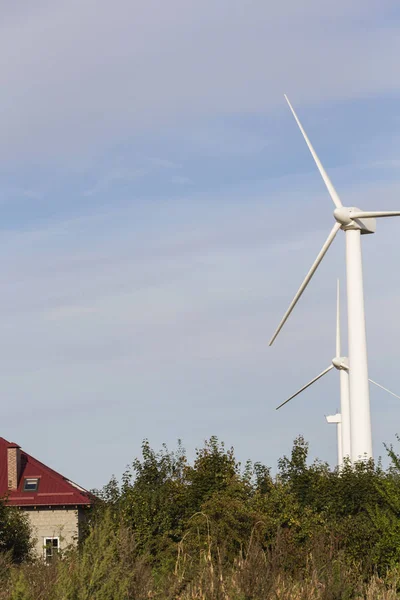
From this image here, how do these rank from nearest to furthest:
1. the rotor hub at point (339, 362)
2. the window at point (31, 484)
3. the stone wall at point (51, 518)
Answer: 1. the rotor hub at point (339, 362)
2. the stone wall at point (51, 518)
3. the window at point (31, 484)

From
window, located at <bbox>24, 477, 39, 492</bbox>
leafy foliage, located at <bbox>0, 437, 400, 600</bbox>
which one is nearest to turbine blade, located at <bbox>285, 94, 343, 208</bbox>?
leafy foliage, located at <bbox>0, 437, 400, 600</bbox>

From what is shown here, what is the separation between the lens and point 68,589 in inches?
551

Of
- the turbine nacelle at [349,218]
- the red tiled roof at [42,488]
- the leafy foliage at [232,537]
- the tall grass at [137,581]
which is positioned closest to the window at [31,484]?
the red tiled roof at [42,488]

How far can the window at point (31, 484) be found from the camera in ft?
190

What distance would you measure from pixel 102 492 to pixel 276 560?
32385 millimetres

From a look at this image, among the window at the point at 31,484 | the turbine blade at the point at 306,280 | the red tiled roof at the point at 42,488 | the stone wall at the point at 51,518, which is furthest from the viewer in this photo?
the window at the point at 31,484

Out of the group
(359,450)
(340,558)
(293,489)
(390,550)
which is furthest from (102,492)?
(340,558)

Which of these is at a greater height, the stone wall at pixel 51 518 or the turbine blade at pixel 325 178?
the turbine blade at pixel 325 178

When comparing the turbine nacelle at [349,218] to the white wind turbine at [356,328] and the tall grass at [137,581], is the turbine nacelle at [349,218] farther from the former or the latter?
the tall grass at [137,581]

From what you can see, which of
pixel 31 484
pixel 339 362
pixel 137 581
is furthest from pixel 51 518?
pixel 137 581

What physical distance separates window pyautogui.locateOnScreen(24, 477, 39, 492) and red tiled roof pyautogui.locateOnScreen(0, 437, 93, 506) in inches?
6.5

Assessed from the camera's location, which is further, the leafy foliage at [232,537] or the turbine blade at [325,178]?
the turbine blade at [325,178]

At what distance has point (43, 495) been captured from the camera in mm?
56719

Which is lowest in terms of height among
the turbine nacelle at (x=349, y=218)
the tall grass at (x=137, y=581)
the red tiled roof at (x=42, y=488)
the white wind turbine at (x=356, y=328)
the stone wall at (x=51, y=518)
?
the tall grass at (x=137, y=581)
